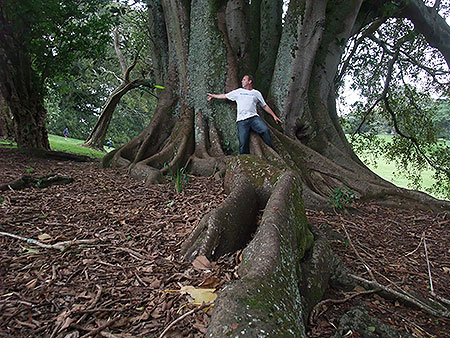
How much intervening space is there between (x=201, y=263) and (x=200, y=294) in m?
0.46

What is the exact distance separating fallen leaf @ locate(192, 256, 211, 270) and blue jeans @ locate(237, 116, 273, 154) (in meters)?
3.05

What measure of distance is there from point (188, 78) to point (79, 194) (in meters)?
2.94

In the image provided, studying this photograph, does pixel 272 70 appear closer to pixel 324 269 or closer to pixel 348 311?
pixel 324 269

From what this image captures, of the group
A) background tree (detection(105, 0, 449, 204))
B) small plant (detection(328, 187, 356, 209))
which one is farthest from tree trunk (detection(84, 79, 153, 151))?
small plant (detection(328, 187, 356, 209))

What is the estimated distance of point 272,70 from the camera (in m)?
6.78

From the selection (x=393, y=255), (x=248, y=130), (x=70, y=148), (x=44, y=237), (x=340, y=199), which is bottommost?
(x=44, y=237)

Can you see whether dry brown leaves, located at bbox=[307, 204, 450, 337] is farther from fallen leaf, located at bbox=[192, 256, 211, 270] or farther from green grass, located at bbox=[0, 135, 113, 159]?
green grass, located at bbox=[0, 135, 113, 159]

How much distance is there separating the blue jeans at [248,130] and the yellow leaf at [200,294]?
3454 mm

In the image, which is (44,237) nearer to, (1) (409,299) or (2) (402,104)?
(1) (409,299)

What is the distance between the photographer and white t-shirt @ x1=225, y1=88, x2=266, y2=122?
529 centimetres

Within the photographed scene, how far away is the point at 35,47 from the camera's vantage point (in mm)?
7090

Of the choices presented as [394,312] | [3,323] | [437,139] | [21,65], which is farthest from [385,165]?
[3,323]

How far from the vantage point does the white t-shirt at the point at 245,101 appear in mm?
5289

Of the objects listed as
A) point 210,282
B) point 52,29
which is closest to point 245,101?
point 210,282
